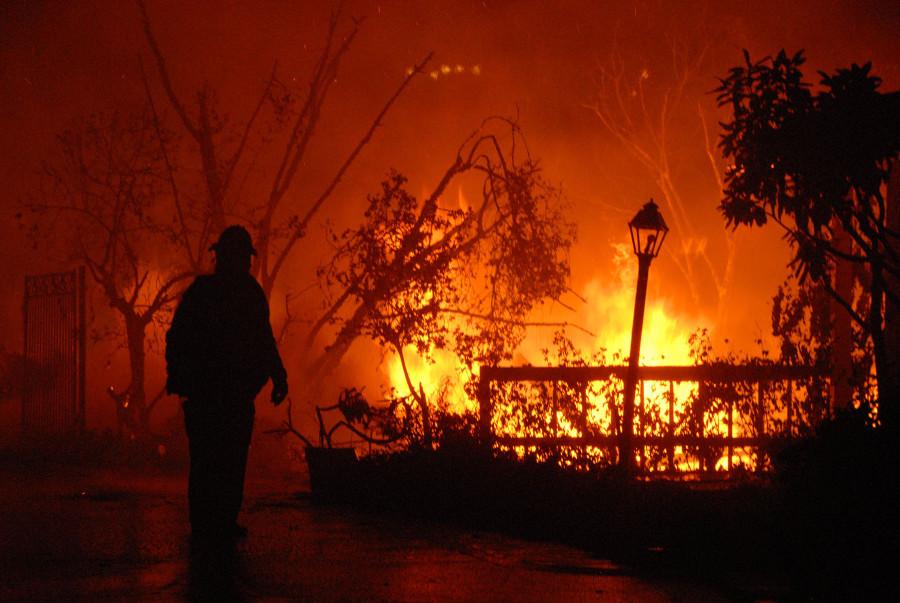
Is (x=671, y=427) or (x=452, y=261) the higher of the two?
(x=452, y=261)

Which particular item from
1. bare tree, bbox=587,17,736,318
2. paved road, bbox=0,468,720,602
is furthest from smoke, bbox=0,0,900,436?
paved road, bbox=0,468,720,602

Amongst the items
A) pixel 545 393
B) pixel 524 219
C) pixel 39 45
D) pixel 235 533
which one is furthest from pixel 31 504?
pixel 39 45

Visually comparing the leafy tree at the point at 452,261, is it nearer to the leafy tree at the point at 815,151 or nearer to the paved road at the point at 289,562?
the paved road at the point at 289,562

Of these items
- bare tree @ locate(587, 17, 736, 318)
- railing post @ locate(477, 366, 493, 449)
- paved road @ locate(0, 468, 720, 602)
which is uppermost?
bare tree @ locate(587, 17, 736, 318)

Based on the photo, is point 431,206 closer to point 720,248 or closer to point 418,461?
point 418,461

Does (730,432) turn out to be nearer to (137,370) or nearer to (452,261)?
(452,261)

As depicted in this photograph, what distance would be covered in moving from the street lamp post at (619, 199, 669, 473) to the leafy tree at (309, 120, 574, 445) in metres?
3.46

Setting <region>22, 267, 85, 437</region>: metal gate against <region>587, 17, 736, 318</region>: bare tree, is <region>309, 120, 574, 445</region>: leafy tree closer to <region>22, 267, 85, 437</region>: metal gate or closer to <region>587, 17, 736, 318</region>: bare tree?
<region>22, 267, 85, 437</region>: metal gate

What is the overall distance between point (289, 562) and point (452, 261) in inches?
395

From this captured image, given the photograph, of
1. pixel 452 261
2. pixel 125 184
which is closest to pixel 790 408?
pixel 452 261

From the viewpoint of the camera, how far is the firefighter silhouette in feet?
24.4

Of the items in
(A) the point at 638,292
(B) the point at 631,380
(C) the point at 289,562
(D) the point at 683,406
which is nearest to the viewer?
(C) the point at 289,562

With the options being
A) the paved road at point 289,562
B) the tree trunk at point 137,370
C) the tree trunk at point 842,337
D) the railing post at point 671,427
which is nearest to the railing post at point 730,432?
the railing post at point 671,427

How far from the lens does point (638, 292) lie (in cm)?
1061
